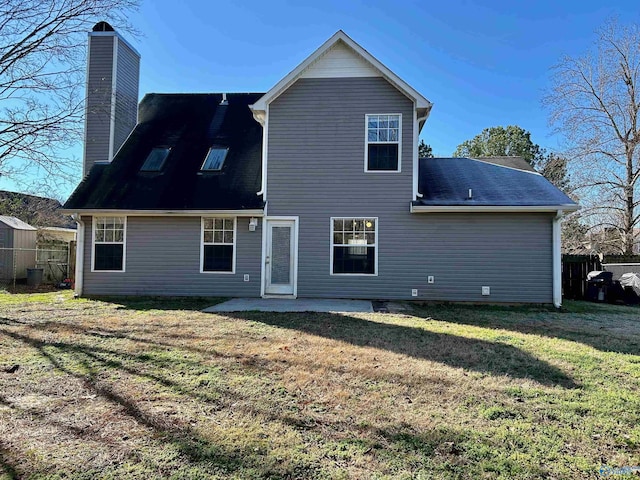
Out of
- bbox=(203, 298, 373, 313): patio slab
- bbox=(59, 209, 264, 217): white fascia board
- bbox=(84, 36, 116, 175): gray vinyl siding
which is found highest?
bbox=(84, 36, 116, 175): gray vinyl siding

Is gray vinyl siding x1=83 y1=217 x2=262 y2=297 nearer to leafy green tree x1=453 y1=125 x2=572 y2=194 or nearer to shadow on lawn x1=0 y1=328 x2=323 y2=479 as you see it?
shadow on lawn x1=0 y1=328 x2=323 y2=479

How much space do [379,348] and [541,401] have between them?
2.11m

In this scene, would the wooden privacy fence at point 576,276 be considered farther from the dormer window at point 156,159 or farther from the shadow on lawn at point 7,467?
the shadow on lawn at point 7,467

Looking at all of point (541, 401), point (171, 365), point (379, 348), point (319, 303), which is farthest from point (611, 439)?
point (319, 303)

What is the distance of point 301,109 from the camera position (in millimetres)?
10273

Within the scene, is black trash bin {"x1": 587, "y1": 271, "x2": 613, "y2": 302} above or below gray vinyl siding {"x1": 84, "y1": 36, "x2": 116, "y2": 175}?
below

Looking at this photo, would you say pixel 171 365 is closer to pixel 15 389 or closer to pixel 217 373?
pixel 217 373

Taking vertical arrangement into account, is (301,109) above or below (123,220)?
above

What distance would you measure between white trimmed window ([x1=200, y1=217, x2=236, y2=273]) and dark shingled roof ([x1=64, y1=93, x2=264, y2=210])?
1.74 ft

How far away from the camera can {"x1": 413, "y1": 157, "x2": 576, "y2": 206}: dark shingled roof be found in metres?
9.42

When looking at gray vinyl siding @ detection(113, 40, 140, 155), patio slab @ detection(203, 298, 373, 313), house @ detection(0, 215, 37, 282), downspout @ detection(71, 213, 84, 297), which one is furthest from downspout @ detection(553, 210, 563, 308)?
house @ detection(0, 215, 37, 282)

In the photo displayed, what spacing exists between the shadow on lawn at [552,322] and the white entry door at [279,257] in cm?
336

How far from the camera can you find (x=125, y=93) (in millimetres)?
12281

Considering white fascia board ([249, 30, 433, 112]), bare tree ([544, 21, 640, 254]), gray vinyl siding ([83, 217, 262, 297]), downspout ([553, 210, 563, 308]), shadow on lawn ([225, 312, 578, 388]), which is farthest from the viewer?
bare tree ([544, 21, 640, 254])
